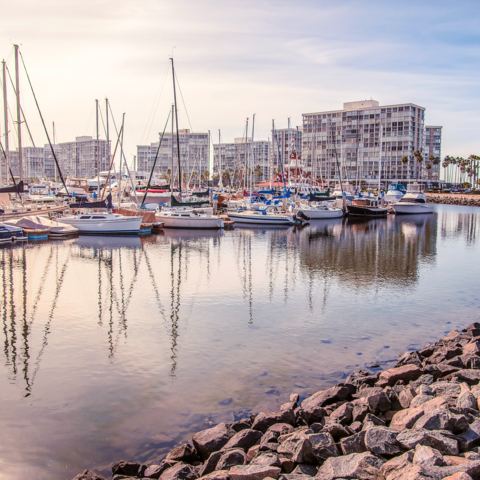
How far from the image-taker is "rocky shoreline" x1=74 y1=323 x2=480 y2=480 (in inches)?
275

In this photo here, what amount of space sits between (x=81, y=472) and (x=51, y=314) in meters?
10.6

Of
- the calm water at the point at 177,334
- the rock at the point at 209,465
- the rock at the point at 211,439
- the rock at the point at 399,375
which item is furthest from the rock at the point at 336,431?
the rock at the point at 399,375

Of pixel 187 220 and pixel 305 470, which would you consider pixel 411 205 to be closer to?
pixel 187 220

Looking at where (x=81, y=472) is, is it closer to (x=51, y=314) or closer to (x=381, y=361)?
(x=381, y=361)

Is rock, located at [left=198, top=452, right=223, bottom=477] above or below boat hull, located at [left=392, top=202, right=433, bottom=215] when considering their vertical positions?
below

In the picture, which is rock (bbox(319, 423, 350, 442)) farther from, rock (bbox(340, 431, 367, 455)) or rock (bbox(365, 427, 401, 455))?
rock (bbox(365, 427, 401, 455))

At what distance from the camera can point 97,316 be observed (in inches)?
693

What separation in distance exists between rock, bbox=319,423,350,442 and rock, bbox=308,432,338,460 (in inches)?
16.9

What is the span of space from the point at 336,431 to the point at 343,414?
907mm

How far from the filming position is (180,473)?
24.7 feet

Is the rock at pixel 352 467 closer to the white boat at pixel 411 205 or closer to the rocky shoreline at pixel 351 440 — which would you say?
the rocky shoreline at pixel 351 440

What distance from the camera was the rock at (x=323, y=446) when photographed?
7602 mm

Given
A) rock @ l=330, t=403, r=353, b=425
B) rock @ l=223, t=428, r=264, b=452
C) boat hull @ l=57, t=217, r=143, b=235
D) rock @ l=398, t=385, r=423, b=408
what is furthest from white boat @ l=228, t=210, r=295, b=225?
rock @ l=223, t=428, r=264, b=452

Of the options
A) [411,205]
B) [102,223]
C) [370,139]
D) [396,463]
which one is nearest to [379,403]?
[396,463]
